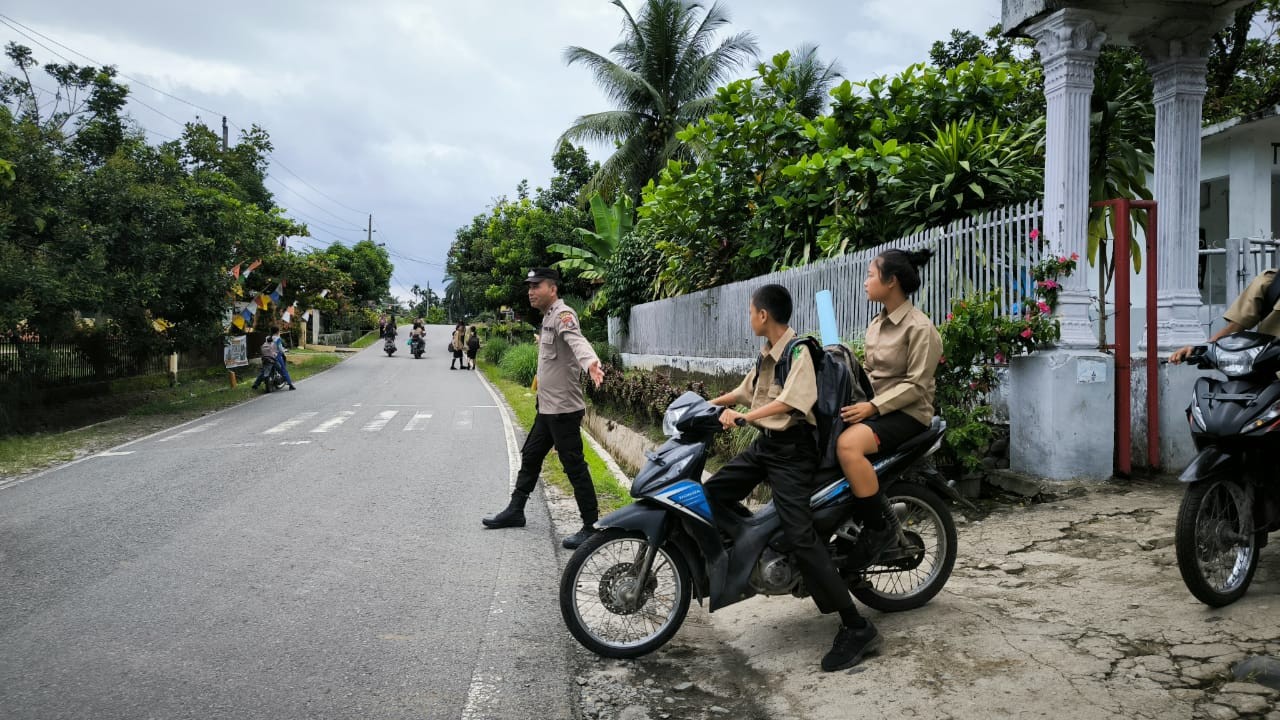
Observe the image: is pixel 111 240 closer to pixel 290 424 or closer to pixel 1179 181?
pixel 290 424

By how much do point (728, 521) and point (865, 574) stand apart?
0.76 metres

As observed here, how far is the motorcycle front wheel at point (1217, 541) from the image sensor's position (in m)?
3.67

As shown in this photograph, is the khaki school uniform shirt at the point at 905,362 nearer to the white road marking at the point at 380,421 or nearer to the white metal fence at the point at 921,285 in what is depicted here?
the white metal fence at the point at 921,285

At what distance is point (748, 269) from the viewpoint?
13.9 meters

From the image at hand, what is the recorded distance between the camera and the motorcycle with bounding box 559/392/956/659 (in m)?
3.89

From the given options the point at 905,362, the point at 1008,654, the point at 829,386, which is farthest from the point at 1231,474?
the point at 829,386

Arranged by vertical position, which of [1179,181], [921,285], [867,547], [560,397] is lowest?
[867,547]

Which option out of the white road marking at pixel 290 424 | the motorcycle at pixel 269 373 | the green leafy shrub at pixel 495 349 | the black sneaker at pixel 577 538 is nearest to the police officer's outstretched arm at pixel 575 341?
the black sneaker at pixel 577 538

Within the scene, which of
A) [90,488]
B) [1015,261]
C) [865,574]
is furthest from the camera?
[90,488]

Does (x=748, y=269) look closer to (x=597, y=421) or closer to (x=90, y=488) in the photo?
(x=597, y=421)

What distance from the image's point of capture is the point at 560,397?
251 inches

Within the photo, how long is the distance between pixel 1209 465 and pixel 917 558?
1307 mm

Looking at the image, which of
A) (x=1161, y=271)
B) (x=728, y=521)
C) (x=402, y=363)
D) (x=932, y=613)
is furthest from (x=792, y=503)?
(x=402, y=363)

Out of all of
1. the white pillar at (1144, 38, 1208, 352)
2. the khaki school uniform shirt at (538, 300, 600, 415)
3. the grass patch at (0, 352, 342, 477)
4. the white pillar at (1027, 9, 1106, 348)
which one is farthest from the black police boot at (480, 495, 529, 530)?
the grass patch at (0, 352, 342, 477)
